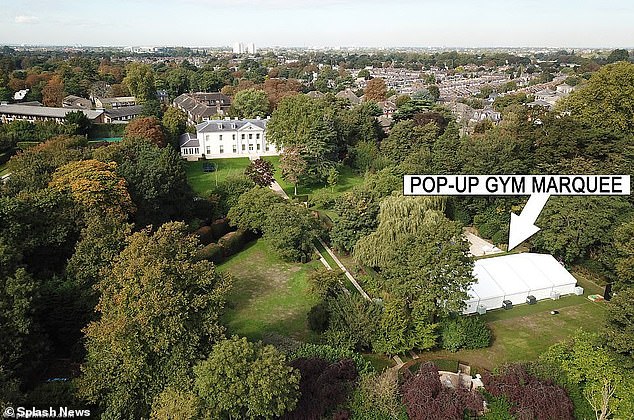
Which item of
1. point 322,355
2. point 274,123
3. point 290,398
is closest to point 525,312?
point 322,355

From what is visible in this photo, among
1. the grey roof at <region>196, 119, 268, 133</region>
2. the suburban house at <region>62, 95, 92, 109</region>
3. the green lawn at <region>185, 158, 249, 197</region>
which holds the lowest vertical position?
the green lawn at <region>185, 158, 249, 197</region>

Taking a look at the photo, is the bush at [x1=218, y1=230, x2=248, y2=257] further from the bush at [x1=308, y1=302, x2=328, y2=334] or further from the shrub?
the shrub

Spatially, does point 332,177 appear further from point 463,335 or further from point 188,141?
point 463,335

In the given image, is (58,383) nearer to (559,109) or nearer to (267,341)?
(267,341)

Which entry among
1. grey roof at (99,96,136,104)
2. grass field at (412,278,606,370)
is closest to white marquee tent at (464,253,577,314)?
grass field at (412,278,606,370)

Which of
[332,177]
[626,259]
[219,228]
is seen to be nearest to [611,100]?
[626,259]
